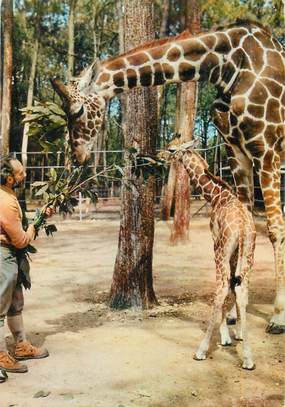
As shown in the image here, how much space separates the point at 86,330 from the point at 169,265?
4238 millimetres

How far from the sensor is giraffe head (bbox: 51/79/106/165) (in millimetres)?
5508

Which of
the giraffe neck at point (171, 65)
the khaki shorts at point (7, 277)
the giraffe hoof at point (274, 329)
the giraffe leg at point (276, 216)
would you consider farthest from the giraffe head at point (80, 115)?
the giraffe hoof at point (274, 329)

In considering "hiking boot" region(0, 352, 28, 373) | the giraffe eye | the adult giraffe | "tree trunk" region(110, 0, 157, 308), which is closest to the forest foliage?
"tree trunk" region(110, 0, 157, 308)

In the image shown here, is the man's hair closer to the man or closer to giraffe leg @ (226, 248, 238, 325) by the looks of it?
the man

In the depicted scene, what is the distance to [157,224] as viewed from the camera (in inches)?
634

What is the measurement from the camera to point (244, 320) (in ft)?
15.7

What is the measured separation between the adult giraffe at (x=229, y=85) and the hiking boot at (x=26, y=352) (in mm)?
1891

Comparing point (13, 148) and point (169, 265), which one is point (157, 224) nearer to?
point (169, 265)

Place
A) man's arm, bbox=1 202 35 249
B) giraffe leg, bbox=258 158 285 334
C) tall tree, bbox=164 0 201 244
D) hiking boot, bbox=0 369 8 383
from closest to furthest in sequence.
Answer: hiking boot, bbox=0 369 8 383, man's arm, bbox=1 202 35 249, giraffe leg, bbox=258 158 285 334, tall tree, bbox=164 0 201 244

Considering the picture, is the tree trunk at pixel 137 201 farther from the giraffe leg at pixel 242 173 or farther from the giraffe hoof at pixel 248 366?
the giraffe hoof at pixel 248 366

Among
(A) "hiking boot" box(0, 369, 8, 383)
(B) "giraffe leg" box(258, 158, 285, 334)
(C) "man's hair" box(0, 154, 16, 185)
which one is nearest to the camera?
(A) "hiking boot" box(0, 369, 8, 383)

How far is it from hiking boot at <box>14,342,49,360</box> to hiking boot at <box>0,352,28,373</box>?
0.94 feet

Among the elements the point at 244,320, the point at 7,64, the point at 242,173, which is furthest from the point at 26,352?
the point at 7,64

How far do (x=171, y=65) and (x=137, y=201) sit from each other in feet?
5.69
